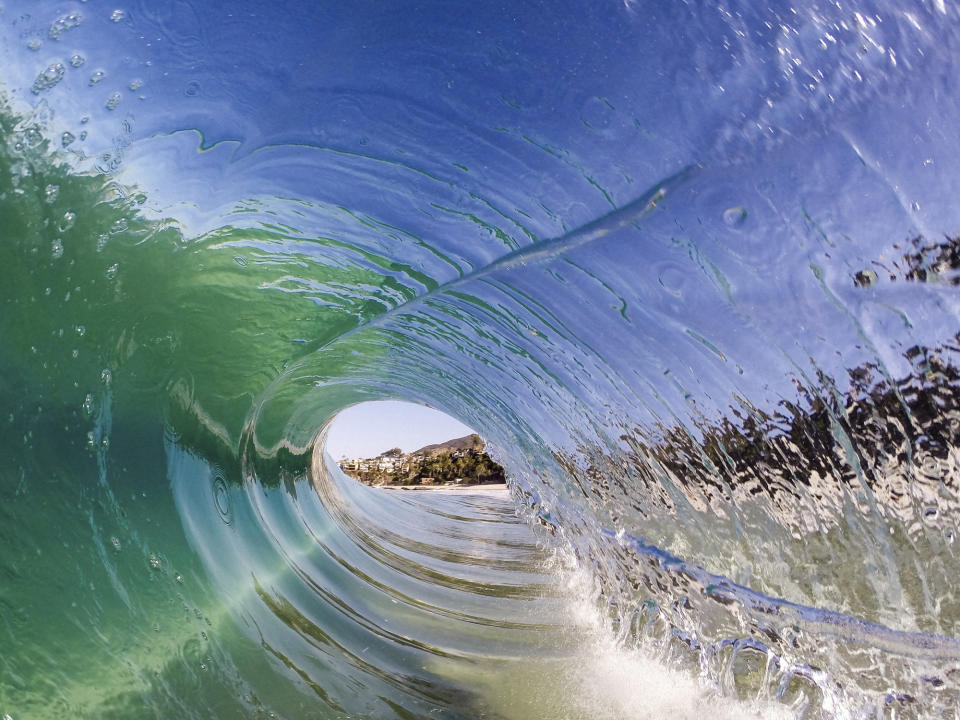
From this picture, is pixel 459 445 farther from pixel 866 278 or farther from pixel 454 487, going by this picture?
pixel 866 278

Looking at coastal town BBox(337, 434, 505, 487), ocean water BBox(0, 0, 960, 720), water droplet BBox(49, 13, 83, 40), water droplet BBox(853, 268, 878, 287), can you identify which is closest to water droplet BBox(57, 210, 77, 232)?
ocean water BBox(0, 0, 960, 720)

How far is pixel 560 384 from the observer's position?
337cm

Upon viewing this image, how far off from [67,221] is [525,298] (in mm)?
1496

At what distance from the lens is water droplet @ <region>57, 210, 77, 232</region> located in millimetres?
1971

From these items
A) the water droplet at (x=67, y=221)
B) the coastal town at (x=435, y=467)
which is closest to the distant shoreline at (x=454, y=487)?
the coastal town at (x=435, y=467)

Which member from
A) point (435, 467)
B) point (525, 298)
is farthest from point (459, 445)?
point (525, 298)

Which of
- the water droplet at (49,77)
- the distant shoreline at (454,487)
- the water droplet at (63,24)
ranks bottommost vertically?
the distant shoreline at (454,487)

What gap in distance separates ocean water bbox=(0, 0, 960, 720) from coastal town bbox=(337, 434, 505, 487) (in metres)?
7.70

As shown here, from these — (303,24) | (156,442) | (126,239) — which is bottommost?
(156,442)

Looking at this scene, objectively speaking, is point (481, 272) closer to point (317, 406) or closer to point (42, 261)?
point (42, 261)

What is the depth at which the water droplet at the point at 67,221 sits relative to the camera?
1.97 metres

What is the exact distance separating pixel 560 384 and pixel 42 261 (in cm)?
207

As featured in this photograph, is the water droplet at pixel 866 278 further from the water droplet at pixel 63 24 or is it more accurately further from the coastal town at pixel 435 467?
the coastal town at pixel 435 467

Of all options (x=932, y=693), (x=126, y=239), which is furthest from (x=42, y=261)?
(x=932, y=693)
